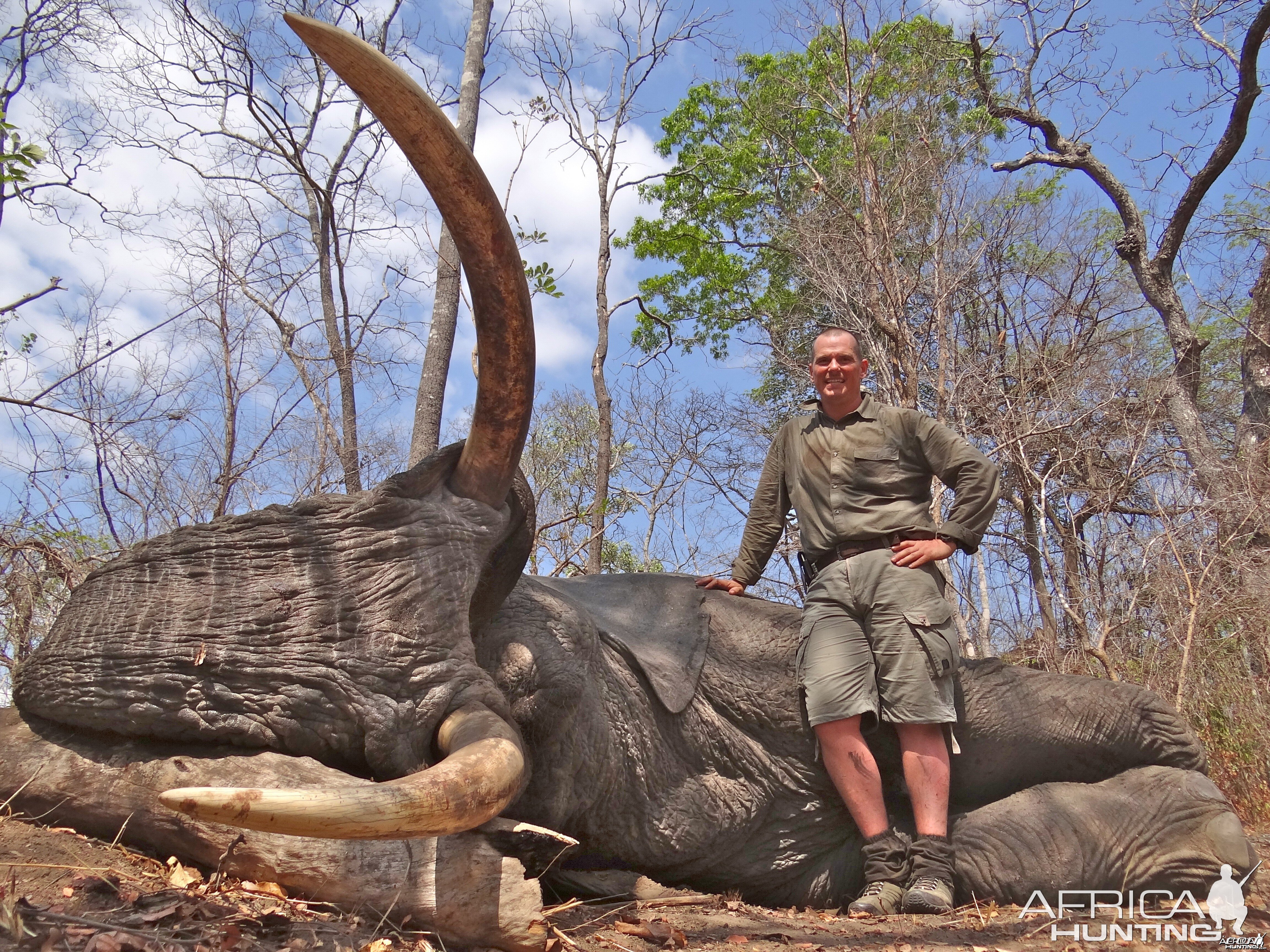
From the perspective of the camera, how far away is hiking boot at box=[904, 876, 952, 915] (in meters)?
3.36

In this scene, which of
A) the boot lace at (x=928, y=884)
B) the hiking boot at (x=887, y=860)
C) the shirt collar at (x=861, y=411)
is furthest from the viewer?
the shirt collar at (x=861, y=411)

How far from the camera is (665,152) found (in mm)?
20016

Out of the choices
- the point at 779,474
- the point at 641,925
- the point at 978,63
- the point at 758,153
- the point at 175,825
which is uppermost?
the point at 758,153

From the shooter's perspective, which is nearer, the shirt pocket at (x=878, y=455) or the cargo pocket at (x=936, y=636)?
the cargo pocket at (x=936, y=636)

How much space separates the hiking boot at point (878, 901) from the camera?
3.32 m

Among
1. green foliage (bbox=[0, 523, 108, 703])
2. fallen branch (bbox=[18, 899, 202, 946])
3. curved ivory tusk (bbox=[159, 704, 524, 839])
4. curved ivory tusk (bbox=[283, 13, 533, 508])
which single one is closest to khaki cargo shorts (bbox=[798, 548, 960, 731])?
curved ivory tusk (bbox=[283, 13, 533, 508])

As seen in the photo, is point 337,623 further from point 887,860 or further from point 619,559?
point 619,559

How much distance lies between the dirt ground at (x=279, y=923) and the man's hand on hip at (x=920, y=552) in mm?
1270

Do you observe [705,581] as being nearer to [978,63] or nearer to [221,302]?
[221,302]

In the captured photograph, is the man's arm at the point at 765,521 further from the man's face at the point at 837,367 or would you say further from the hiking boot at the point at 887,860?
the hiking boot at the point at 887,860

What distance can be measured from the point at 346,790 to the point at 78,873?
33.6 inches

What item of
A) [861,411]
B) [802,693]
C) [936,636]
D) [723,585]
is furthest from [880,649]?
[861,411]

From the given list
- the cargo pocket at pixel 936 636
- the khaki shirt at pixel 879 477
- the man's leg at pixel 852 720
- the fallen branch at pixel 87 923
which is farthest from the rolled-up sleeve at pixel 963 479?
the fallen branch at pixel 87 923

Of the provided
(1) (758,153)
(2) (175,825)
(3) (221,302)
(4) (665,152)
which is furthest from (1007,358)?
(2) (175,825)
